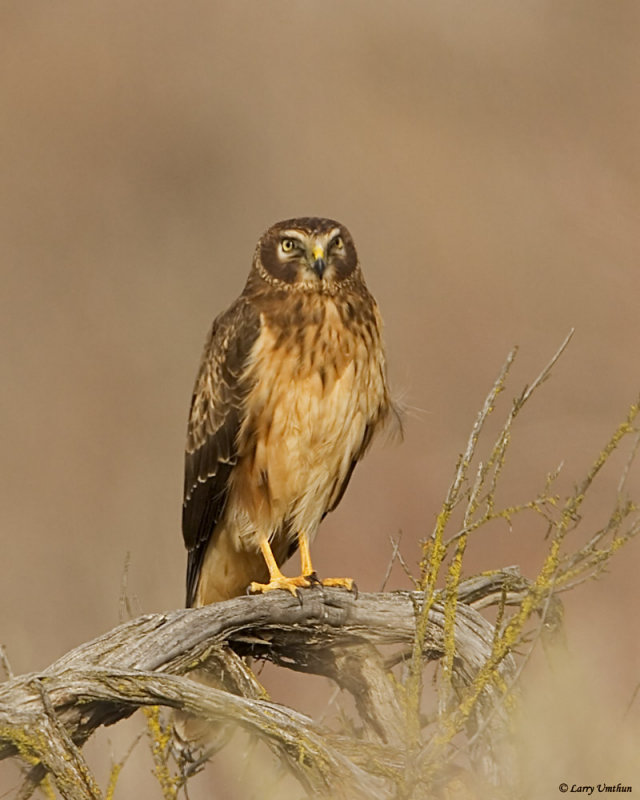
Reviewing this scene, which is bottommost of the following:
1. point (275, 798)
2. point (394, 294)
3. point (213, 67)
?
point (275, 798)

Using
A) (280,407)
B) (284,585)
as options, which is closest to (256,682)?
(284,585)

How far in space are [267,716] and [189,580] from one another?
2.31m

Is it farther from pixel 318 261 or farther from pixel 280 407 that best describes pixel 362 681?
pixel 318 261

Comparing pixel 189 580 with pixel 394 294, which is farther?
pixel 394 294

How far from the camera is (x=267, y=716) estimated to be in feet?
10.4

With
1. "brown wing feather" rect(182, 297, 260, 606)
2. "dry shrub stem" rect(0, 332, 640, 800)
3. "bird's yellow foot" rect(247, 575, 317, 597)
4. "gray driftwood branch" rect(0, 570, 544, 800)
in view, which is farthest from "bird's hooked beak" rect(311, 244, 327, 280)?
"dry shrub stem" rect(0, 332, 640, 800)

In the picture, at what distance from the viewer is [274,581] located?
482 cm

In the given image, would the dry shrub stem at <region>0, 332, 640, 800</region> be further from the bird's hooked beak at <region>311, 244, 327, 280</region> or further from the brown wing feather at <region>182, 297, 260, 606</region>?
the bird's hooked beak at <region>311, 244, 327, 280</region>

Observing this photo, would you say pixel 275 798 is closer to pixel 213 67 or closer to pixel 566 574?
pixel 566 574

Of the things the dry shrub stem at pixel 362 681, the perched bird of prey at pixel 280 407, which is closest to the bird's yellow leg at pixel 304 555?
the perched bird of prey at pixel 280 407

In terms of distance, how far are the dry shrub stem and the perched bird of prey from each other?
2.79 ft

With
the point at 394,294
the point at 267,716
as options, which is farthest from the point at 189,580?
the point at 394,294

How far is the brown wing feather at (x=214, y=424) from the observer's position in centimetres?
508

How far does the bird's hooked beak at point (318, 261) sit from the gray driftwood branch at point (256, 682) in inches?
54.1
